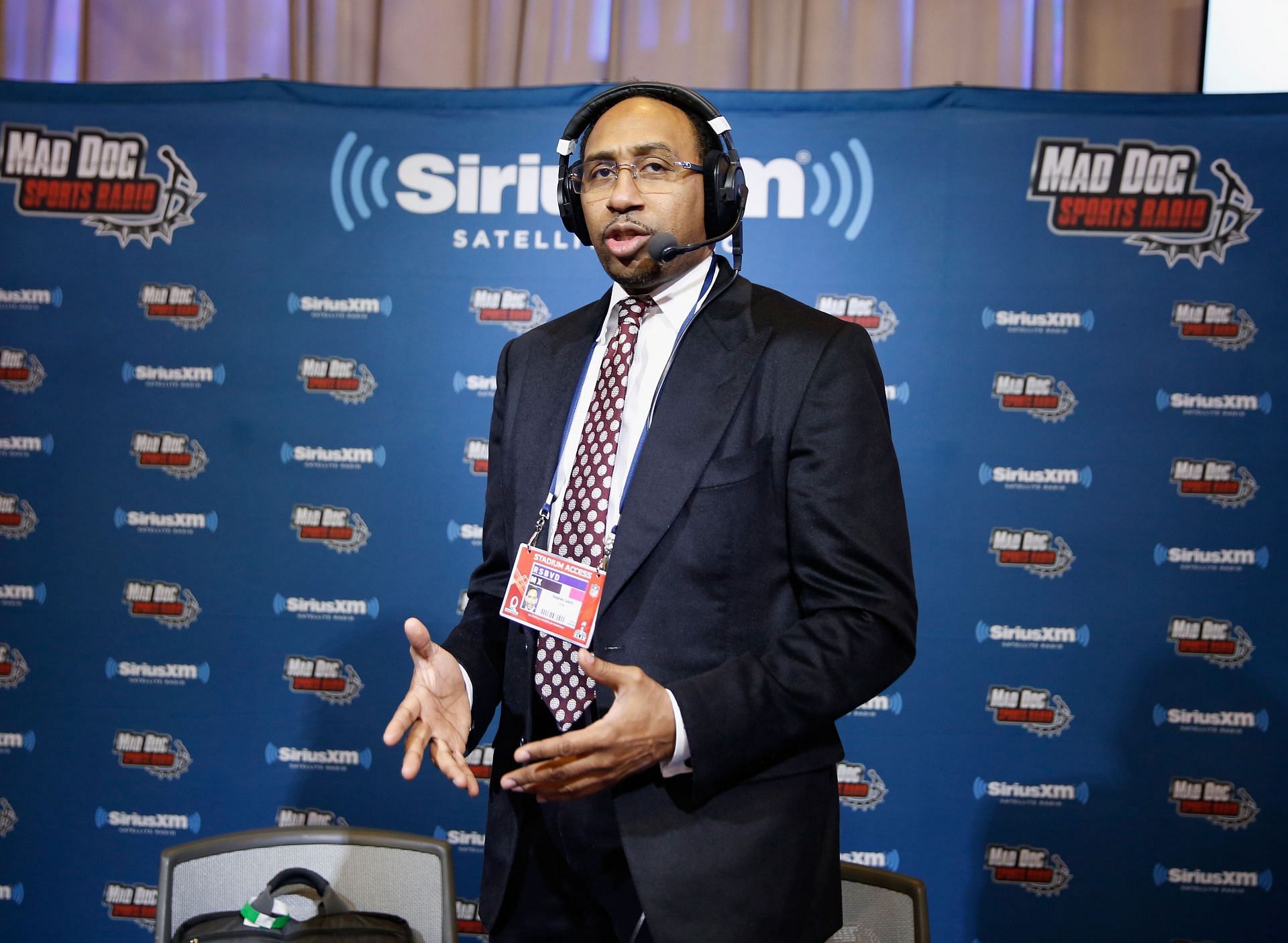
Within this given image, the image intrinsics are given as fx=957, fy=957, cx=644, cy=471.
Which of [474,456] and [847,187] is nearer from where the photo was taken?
[847,187]

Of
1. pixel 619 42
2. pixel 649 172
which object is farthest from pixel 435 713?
pixel 619 42

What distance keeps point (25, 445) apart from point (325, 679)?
1.37m

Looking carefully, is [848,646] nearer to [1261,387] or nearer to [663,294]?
[663,294]

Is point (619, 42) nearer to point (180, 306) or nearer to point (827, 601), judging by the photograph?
point (180, 306)

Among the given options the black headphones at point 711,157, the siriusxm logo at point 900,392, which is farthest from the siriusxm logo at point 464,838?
the black headphones at point 711,157

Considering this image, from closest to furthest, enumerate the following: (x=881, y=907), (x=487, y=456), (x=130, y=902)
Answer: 1. (x=881, y=907)
2. (x=487, y=456)
3. (x=130, y=902)

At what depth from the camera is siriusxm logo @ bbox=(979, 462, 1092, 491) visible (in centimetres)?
320

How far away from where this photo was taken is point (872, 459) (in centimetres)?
136

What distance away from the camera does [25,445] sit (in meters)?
3.42

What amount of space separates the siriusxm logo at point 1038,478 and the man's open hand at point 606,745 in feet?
7.66

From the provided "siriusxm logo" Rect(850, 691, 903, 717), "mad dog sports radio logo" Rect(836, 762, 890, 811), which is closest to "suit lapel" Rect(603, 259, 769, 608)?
"siriusxm logo" Rect(850, 691, 903, 717)

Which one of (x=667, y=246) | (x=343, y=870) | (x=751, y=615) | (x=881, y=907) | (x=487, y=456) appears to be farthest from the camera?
(x=487, y=456)

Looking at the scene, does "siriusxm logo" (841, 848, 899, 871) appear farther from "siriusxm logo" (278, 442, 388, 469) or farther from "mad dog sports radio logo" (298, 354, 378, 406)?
"mad dog sports radio logo" (298, 354, 378, 406)

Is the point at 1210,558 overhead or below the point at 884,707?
overhead
